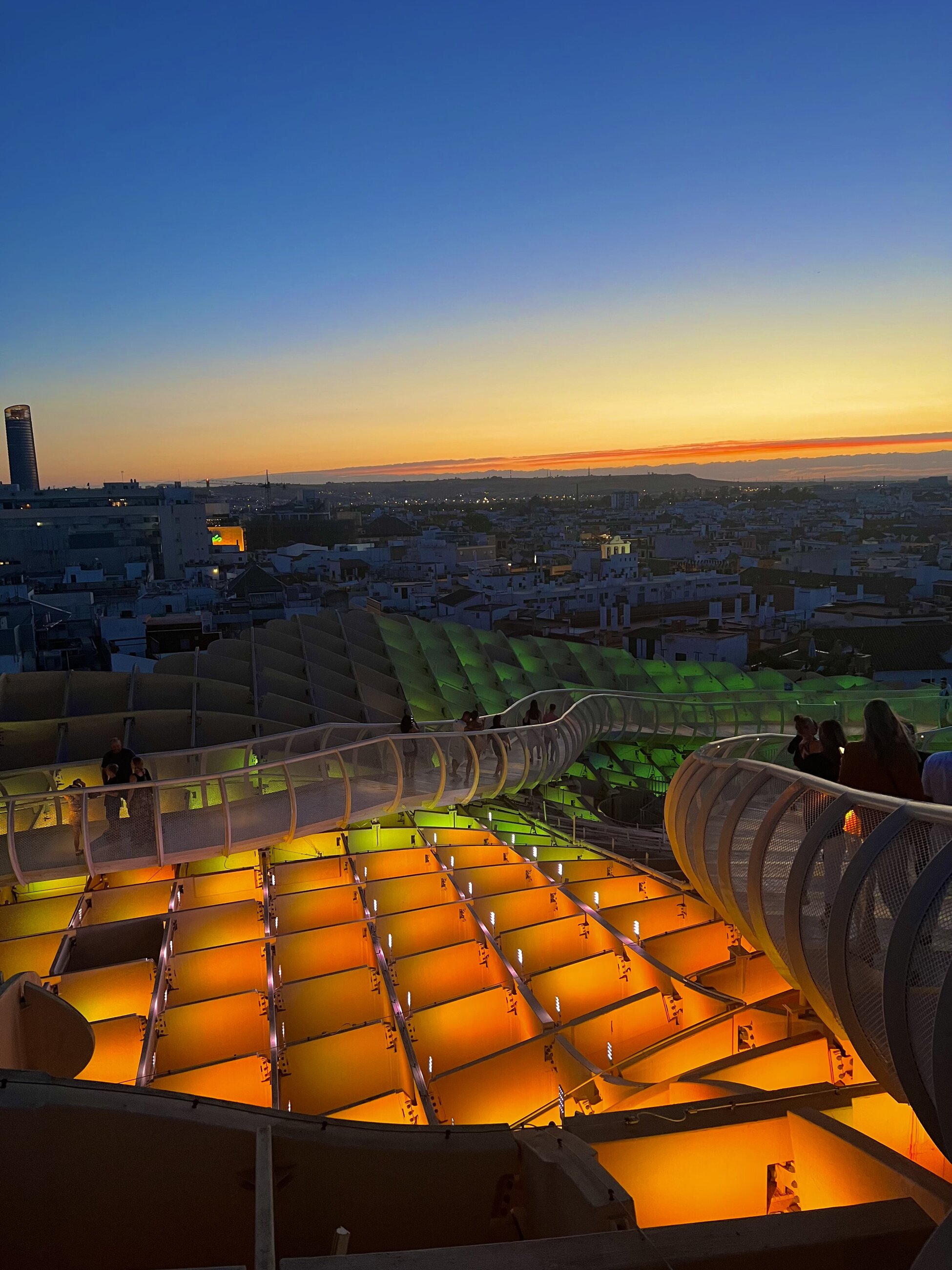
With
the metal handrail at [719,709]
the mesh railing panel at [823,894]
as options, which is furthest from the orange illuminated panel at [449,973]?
the metal handrail at [719,709]

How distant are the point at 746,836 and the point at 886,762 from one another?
1073 mm

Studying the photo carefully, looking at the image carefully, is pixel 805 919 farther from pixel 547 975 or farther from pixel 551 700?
pixel 551 700

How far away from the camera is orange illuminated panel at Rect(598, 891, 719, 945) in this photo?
967cm

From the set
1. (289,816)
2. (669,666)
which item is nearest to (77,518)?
(669,666)

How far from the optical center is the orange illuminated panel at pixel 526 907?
9906mm

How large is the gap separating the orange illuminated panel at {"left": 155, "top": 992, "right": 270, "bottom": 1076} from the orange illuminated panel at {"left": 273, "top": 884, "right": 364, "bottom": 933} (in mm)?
1617

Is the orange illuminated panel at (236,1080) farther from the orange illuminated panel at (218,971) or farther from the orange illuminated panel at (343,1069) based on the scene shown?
the orange illuminated panel at (218,971)

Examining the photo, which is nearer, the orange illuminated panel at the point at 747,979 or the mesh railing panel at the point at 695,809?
the mesh railing panel at the point at 695,809

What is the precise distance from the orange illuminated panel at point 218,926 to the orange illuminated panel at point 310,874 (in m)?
0.73

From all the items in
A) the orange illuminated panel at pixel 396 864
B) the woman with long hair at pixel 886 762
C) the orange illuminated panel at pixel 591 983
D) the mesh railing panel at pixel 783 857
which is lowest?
the orange illuminated panel at pixel 591 983

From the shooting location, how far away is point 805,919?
4.61 metres

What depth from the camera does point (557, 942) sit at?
9.41 meters

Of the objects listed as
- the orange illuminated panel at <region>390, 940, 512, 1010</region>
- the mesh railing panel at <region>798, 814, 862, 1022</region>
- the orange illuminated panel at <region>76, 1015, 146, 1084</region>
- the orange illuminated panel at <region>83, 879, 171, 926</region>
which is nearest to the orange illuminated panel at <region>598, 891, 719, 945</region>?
the orange illuminated panel at <region>390, 940, 512, 1010</region>

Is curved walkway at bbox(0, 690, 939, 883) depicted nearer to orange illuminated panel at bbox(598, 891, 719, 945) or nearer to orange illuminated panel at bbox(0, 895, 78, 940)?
orange illuminated panel at bbox(0, 895, 78, 940)
